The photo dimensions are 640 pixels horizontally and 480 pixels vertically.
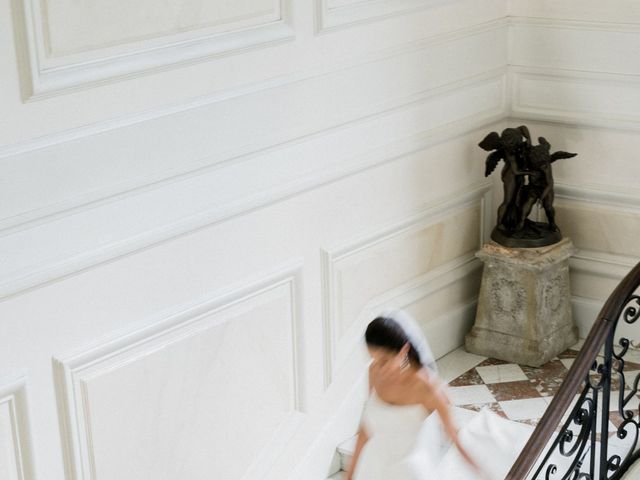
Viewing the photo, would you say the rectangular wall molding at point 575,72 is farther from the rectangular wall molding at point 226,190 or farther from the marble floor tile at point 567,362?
the marble floor tile at point 567,362

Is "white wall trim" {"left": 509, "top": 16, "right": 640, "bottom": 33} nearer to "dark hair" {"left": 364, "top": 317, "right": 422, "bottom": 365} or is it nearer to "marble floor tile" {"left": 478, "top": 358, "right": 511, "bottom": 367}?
"marble floor tile" {"left": 478, "top": 358, "right": 511, "bottom": 367}

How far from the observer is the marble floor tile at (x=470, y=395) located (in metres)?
5.58

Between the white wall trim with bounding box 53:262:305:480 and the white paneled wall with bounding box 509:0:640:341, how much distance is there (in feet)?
7.68

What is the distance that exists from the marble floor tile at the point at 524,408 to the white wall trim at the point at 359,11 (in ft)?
6.85

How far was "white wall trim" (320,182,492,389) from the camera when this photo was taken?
499cm

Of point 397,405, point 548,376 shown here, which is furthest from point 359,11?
point 548,376

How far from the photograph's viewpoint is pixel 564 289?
19.6 feet

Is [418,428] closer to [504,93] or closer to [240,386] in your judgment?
[240,386]

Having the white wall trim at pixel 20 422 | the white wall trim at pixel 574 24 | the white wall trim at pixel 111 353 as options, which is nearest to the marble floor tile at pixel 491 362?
the white wall trim at pixel 111 353

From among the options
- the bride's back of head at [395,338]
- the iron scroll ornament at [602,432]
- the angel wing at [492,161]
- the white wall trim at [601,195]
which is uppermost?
the angel wing at [492,161]

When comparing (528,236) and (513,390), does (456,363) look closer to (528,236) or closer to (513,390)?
(513,390)

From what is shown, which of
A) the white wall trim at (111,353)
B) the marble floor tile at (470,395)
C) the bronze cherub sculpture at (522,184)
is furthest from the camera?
the bronze cherub sculpture at (522,184)

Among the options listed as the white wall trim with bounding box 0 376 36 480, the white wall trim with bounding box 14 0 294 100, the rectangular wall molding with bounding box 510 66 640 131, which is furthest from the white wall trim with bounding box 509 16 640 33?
the white wall trim with bounding box 0 376 36 480

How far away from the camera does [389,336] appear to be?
12.8ft
